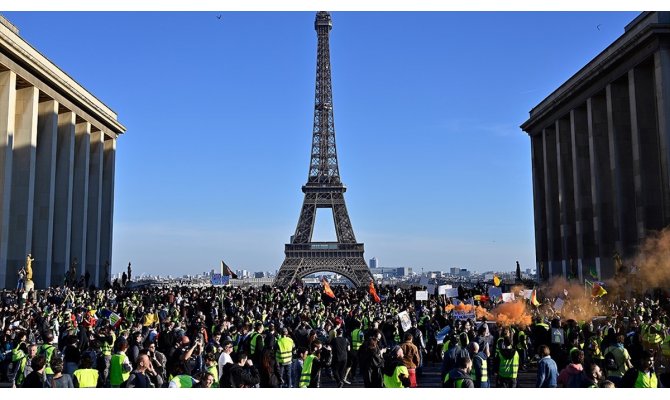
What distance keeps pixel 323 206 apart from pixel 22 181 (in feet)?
202

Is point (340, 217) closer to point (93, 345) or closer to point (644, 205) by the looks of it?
point (644, 205)

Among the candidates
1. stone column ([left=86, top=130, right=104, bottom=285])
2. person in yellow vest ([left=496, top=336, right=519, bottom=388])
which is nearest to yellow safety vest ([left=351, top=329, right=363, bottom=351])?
person in yellow vest ([left=496, top=336, right=519, bottom=388])

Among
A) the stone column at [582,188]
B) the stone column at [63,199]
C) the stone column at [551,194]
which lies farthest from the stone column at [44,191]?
the stone column at [551,194]

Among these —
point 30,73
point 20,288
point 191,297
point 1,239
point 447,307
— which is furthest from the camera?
point 30,73

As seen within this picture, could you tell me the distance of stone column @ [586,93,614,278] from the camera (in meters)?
49.8

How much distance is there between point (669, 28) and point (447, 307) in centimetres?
2471

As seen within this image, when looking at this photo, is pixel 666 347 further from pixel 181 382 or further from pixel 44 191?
pixel 44 191

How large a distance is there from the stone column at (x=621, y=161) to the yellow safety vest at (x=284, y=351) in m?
36.7

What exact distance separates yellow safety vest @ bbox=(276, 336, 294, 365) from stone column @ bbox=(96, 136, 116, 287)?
5325 centimetres

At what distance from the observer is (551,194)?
6291 centimetres

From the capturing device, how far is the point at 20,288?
121 ft

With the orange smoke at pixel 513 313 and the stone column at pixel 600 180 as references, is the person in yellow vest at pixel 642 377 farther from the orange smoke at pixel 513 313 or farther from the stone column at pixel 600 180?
the stone column at pixel 600 180

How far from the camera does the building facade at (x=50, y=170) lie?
1668 inches

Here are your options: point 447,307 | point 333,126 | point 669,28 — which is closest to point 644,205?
point 669,28
